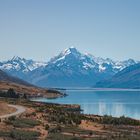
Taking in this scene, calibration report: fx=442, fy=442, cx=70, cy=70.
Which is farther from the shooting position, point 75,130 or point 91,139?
point 75,130

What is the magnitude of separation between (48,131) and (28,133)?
541 centimetres

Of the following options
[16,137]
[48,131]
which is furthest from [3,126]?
[16,137]

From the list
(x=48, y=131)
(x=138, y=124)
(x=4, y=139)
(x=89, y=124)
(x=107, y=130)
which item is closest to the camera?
(x=4, y=139)

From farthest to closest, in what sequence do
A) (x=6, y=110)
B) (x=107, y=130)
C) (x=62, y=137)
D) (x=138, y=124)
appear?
(x=6, y=110), (x=138, y=124), (x=107, y=130), (x=62, y=137)

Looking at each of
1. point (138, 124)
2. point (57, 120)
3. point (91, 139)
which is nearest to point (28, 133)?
point (91, 139)

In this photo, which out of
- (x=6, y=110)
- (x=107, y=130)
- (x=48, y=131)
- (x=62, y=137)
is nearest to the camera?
(x=62, y=137)

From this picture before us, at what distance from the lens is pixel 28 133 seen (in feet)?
193

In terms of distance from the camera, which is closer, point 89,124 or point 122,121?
point 89,124

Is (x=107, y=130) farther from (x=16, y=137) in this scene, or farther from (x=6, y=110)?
(x=6, y=110)

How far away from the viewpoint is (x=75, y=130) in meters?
67.7

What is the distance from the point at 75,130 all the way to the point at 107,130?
6531 mm

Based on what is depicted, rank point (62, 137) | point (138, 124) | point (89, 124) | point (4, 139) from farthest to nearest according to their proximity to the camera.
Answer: point (138, 124), point (89, 124), point (62, 137), point (4, 139)

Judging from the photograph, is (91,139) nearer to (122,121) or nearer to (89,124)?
(89,124)

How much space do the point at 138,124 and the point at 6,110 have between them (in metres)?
28.6
